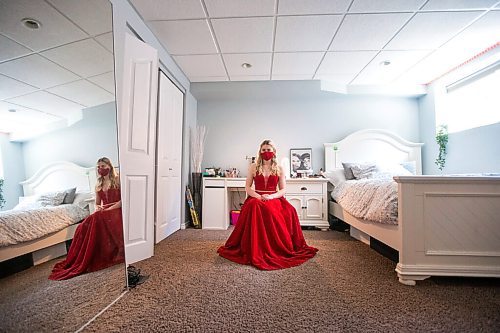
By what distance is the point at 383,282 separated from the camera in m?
1.71

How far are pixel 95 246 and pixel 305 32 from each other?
2.76 meters

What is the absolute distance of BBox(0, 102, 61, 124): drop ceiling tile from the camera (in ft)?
2.88

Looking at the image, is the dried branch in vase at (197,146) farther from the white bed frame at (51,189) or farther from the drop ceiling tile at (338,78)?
the white bed frame at (51,189)

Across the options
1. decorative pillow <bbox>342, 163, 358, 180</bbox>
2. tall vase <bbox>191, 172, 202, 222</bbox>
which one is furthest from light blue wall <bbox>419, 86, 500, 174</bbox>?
tall vase <bbox>191, 172, 202, 222</bbox>

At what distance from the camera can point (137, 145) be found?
7.23 ft

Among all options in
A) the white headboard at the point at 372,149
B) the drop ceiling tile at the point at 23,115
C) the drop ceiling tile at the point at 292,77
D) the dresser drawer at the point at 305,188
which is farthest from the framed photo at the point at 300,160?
the drop ceiling tile at the point at 23,115

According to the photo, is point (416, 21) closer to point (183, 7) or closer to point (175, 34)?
point (183, 7)

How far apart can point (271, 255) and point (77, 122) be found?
5.79 ft

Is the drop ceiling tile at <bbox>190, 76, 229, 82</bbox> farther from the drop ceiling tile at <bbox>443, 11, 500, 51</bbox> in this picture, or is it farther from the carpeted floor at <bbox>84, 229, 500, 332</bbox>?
the drop ceiling tile at <bbox>443, 11, 500, 51</bbox>

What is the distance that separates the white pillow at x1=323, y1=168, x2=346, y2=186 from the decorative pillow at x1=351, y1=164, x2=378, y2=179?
0.21 metres

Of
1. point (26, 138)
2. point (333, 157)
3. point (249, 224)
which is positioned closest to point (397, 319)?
point (249, 224)

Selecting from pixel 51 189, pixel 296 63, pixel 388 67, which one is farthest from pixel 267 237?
pixel 388 67

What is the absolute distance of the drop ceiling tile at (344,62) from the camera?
3084mm

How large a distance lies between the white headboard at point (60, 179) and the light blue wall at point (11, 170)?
33mm
